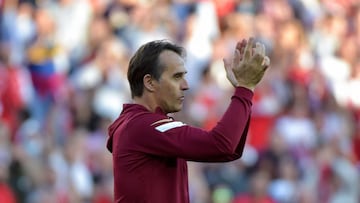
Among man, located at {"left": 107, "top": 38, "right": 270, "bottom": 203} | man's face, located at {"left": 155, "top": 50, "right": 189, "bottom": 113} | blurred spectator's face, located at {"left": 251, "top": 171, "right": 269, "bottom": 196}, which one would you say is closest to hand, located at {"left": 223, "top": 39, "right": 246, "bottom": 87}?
man, located at {"left": 107, "top": 38, "right": 270, "bottom": 203}

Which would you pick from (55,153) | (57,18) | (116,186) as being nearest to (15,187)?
(55,153)

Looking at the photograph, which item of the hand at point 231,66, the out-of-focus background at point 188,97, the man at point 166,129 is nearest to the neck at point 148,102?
the man at point 166,129

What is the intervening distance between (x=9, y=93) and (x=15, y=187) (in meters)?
1.46

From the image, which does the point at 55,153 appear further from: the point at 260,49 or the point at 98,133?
the point at 260,49

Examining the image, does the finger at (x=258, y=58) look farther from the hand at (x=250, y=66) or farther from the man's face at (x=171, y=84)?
the man's face at (x=171, y=84)

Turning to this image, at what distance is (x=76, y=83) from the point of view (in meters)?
12.5

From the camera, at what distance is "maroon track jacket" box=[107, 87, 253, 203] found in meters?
5.21

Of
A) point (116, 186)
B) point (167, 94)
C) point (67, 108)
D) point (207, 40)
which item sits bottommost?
point (116, 186)

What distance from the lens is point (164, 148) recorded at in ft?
17.5

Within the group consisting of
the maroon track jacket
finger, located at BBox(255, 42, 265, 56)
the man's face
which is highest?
finger, located at BBox(255, 42, 265, 56)

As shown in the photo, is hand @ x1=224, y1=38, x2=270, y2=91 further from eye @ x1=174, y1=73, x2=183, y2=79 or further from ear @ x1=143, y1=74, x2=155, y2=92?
ear @ x1=143, y1=74, x2=155, y2=92

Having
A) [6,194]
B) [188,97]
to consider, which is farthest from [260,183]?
[6,194]

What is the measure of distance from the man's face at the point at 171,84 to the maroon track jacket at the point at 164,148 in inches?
2.5

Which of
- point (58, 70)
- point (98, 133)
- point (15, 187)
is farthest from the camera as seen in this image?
point (58, 70)
